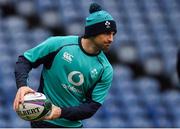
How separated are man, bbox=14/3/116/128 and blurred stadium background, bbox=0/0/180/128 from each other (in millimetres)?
3683

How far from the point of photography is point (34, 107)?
13.7 feet

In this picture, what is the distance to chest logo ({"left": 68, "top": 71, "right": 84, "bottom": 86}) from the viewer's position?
456 cm

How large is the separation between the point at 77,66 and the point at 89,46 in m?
0.17

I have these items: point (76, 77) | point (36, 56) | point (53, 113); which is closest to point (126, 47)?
point (76, 77)

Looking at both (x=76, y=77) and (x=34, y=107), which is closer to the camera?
(x=34, y=107)

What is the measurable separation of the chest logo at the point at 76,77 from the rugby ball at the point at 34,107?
0.43 meters

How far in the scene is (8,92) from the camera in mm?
8398

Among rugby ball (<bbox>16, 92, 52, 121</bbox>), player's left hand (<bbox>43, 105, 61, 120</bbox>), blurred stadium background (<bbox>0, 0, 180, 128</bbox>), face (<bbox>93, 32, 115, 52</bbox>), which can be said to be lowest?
blurred stadium background (<bbox>0, 0, 180, 128</bbox>)

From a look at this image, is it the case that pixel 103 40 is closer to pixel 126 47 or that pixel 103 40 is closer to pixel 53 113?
pixel 53 113

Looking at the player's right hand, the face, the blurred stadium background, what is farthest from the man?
the blurred stadium background

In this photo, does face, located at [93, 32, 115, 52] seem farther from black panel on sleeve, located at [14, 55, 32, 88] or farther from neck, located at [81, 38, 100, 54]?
black panel on sleeve, located at [14, 55, 32, 88]

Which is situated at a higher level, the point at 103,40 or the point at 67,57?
the point at 103,40

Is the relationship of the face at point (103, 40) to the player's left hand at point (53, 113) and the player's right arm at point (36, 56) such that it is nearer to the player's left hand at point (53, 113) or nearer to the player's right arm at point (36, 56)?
the player's right arm at point (36, 56)

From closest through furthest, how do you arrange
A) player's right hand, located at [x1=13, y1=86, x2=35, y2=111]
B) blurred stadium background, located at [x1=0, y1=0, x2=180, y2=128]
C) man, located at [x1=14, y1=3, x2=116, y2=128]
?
1. player's right hand, located at [x1=13, y1=86, x2=35, y2=111]
2. man, located at [x1=14, y1=3, x2=116, y2=128]
3. blurred stadium background, located at [x1=0, y1=0, x2=180, y2=128]
